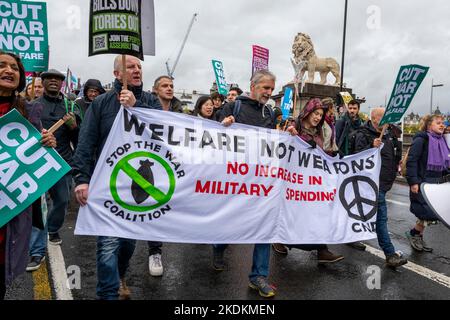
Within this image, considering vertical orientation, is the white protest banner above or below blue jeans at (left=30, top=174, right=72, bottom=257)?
above

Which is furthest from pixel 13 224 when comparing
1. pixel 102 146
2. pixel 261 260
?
pixel 261 260

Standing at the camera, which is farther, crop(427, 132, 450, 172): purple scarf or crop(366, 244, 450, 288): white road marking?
crop(427, 132, 450, 172): purple scarf

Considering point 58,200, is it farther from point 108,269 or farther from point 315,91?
point 315,91

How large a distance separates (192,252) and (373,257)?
2350mm

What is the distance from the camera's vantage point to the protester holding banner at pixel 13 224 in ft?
8.08

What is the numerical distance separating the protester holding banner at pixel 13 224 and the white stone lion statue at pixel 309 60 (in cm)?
1919

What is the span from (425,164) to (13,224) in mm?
5019

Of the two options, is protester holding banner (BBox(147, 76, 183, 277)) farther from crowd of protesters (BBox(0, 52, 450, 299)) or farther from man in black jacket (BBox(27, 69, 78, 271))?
man in black jacket (BBox(27, 69, 78, 271))

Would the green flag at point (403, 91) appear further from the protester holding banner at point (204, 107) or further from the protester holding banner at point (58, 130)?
the protester holding banner at point (58, 130)

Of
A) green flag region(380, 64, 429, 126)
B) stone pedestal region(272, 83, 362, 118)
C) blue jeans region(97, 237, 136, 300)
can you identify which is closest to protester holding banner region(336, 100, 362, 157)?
Answer: green flag region(380, 64, 429, 126)

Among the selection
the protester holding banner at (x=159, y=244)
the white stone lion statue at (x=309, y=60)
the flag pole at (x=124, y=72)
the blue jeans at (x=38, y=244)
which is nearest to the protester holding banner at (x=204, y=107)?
the protester holding banner at (x=159, y=244)

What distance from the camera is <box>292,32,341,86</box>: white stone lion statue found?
20.9 meters

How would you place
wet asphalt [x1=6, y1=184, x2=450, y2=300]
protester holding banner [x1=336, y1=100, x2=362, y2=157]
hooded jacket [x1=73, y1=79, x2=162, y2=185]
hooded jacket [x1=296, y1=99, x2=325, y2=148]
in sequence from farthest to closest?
protester holding banner [x1=336, y1=100, x2=362, y2=157], hooded jacket [x1=296, y1=99, x2=325, y2=148], wet asphalt [x1=6, y1=184, x2=450, y2=300], hooded jacket [x1=73, y1=79, x2=162, y2=185]

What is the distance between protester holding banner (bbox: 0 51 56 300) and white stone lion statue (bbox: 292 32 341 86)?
63.0 feet
